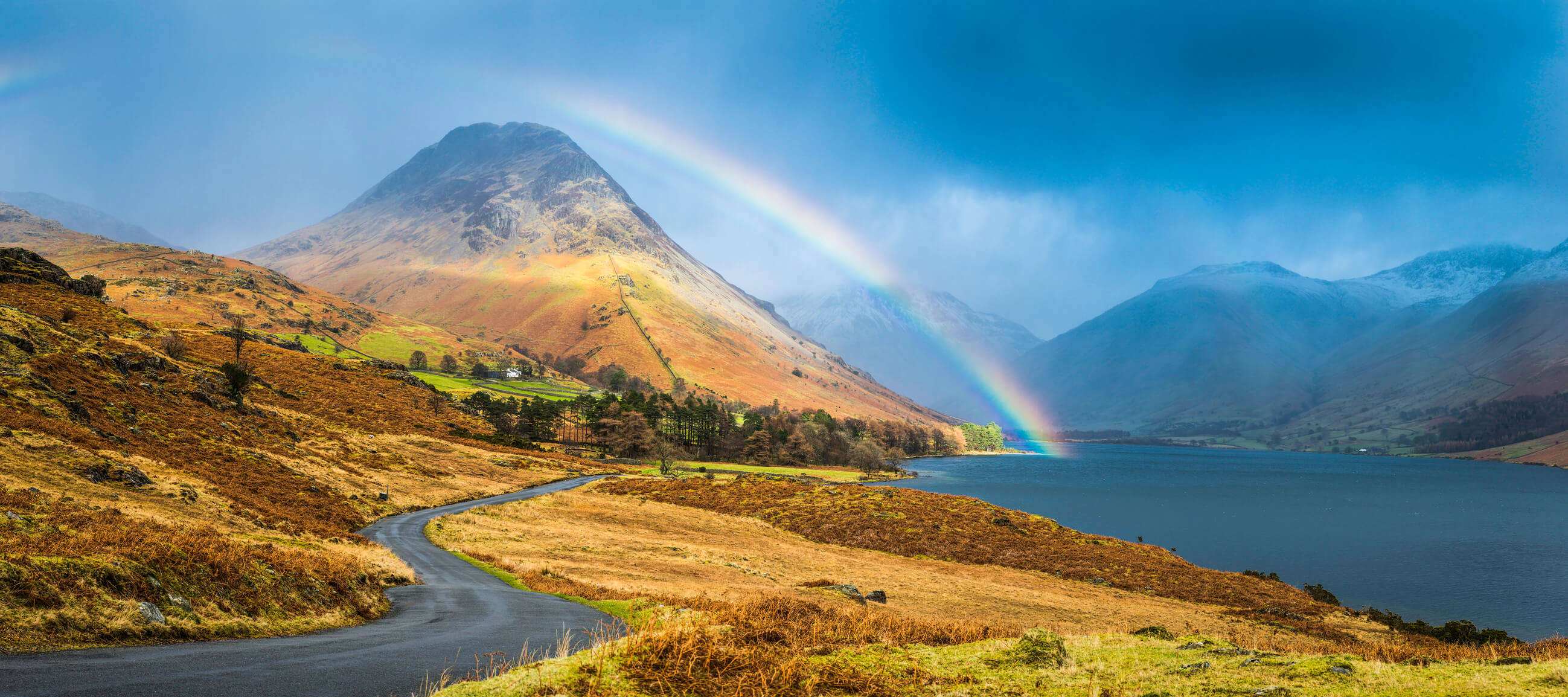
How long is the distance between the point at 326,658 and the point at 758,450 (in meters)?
148

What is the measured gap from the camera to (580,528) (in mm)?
54344

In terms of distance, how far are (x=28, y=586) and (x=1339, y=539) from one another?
350 ft

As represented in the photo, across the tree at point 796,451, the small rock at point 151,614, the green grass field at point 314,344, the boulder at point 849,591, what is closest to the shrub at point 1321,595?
the boulder at point 849,591

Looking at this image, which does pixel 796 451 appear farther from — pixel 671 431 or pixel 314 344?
pixel 314 344

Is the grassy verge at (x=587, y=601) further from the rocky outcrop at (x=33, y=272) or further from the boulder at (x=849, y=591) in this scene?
the rocky outcrop at (x=33, y=272)

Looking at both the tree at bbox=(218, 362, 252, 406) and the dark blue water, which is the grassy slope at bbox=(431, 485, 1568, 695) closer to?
the dark blue water

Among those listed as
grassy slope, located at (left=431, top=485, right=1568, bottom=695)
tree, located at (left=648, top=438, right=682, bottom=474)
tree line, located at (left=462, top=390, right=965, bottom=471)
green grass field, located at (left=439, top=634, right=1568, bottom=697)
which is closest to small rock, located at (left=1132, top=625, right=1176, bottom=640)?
grassy slope, located at (left=431, top=485, right=1568, bottom=695)

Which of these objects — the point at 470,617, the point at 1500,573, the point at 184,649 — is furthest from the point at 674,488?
the point at 1500,573

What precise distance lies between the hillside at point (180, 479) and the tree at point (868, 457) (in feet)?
283

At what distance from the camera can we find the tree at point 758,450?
15838cm

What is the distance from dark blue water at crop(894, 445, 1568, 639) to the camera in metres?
53.4

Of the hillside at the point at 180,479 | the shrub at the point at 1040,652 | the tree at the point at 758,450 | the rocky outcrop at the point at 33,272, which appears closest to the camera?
the shrub at the point at 1040,652

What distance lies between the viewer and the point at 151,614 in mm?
12688

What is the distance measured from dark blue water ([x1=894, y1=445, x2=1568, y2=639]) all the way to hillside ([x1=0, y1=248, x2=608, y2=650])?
6787cm
